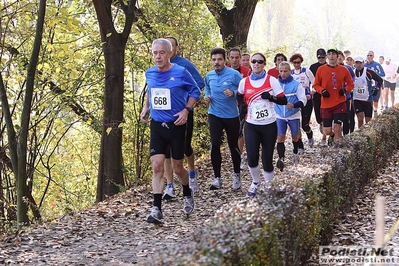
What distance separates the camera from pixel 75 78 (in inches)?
456

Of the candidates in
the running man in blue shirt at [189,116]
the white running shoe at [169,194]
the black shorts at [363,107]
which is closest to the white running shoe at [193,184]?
the running man in blue shirt at [189,116]

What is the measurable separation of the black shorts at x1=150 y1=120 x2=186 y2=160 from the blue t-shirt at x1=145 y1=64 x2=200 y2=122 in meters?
0.08

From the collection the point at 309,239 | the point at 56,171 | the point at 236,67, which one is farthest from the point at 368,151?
the point at 56,171

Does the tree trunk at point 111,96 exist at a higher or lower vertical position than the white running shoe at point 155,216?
higher

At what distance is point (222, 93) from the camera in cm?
892

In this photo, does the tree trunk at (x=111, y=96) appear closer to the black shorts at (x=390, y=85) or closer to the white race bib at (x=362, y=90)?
the white race bib at (x=362, y=90)

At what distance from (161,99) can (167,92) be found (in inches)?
4.5

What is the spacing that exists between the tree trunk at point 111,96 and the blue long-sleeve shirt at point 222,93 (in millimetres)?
2169

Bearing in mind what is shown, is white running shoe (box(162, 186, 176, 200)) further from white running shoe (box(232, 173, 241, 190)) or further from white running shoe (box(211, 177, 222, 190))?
white running shoe (box(232, 173, 241, 190))

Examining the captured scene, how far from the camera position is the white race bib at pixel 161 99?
706 centimetres

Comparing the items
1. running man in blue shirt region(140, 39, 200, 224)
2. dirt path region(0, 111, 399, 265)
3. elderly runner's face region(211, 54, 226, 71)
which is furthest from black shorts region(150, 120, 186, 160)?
elderly runner's face region(211, 54, 226, 71)

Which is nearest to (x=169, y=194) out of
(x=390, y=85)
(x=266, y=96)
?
(x=266, y=96)

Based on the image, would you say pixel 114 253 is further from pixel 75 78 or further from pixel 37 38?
pixel 75 78

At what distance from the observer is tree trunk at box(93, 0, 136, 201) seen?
10.4 m
